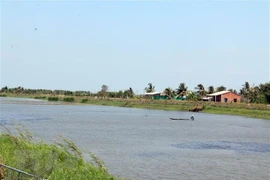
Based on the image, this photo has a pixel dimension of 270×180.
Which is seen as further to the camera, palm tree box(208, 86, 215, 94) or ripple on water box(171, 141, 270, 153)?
palm tree box(208, 86, 215, 94)

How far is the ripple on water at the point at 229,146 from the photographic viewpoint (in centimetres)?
2958

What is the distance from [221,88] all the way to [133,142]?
3604 inches

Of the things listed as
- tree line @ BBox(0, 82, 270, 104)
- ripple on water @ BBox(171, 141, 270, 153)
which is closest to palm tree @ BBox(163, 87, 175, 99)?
tree line @ BBox(0, 82, 270, 104)

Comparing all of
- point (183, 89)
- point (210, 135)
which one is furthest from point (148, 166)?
point (183, 89)

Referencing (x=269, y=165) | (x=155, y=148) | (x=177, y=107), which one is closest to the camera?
(x=269, y=165)

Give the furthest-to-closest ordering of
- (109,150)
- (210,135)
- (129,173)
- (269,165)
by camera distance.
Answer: (210,135) → (109,150) → (269,165) → (129,173)

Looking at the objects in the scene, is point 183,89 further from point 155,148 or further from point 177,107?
point 155,148

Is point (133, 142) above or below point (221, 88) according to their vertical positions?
below

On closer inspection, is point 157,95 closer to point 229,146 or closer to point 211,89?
point 211,89

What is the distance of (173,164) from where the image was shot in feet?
70.5

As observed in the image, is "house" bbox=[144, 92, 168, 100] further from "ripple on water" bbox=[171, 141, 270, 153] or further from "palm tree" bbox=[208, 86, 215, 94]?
"ripple on water" bbox=[171, 141, 270, 153]

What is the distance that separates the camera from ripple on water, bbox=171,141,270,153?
29.6 metres

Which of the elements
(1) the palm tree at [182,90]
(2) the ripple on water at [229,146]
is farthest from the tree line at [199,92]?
(2) the ripple on water at [229,146]

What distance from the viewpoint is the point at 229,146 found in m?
31.2
